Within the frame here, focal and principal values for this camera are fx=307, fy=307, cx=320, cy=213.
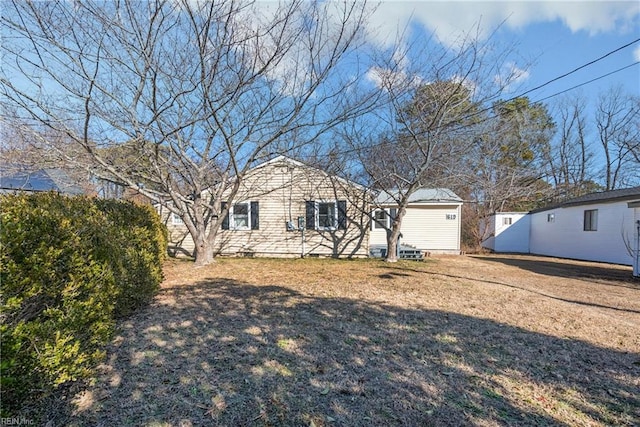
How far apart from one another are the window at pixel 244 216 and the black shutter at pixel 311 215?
1909mm

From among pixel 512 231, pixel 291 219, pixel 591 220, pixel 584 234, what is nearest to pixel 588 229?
pixel 584 234

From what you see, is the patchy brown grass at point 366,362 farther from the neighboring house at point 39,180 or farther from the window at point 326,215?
the neighboring house at point 39,180

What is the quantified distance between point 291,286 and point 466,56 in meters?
7.52

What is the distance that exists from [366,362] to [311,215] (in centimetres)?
879

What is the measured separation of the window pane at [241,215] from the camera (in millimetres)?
11695

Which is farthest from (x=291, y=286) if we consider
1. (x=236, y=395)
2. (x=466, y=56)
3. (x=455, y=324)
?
(x=466, y=56)

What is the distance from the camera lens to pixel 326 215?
11523mm

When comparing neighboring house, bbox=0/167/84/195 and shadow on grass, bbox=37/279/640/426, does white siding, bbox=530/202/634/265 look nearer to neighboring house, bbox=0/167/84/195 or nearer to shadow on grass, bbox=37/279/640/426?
shadow on grass, bbox=37/279/640/426

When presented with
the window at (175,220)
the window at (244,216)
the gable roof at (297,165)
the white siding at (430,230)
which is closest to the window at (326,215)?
the gable roof at (297,165)

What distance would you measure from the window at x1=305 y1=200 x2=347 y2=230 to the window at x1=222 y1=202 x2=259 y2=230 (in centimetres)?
199

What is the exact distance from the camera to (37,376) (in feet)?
6.31

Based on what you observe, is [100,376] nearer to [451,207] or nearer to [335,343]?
[335,343]

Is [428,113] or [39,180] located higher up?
[428,113]

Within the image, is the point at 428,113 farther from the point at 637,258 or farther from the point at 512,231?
the point at 512,231
